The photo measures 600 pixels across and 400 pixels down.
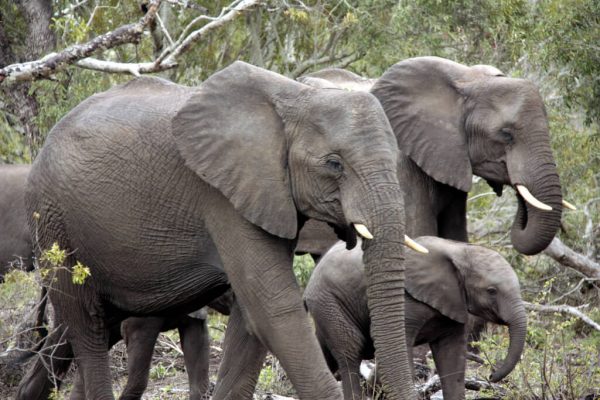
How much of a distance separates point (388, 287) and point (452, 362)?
76.1 inches

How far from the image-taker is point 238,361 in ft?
23.0

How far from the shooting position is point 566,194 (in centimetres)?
1242

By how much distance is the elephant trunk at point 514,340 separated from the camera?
743 cm

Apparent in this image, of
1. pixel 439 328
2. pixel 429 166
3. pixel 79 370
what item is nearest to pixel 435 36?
pixel 429 166

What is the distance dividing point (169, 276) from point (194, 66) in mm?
9651

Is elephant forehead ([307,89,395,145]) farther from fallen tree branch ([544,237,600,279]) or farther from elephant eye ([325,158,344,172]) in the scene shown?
fallen tree branch ([544,237,600,279])

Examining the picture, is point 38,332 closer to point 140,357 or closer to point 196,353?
point 140,357

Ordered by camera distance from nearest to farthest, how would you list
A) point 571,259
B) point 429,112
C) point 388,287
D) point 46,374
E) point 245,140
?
point 388,287 < point 245,140 < point 46,374 < point 429,112 < point 571,259

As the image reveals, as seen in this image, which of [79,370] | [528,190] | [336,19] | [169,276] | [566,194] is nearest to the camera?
[169,276]

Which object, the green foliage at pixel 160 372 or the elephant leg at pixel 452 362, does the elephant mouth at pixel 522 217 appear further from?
the green foliage at pixel 160 372

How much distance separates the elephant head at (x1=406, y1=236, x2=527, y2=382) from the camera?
772 cm

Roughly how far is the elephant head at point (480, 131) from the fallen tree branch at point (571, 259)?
2331 millimetres

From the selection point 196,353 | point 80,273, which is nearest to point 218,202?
point 80,273

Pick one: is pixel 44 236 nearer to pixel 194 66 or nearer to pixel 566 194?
pixel 566 194
